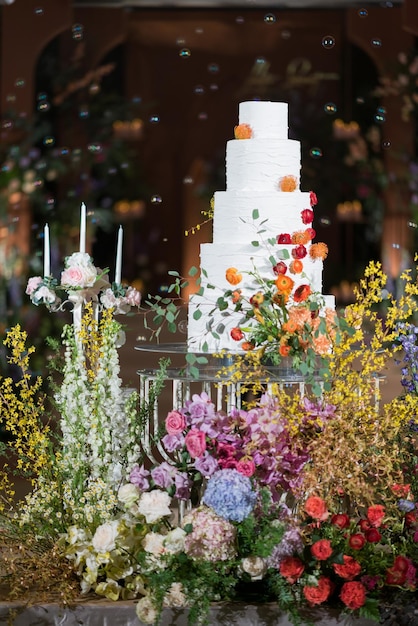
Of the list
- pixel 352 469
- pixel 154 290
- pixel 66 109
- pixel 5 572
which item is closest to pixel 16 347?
pixel 5 572

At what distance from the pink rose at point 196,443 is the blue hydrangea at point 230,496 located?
143 mm

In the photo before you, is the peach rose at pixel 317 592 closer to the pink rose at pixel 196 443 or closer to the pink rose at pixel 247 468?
the pink rose at pixel 247 468

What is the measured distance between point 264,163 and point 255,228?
0.86ft

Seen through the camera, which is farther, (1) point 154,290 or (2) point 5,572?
(1) point 154,290

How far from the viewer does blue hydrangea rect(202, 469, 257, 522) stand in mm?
3348

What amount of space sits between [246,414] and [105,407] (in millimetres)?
467

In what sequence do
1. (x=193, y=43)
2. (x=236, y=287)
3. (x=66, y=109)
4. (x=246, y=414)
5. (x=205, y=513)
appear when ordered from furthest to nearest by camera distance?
1. (x=193, y=43)
2. (x=66, y=109)
3. (x=236, y=287)
4. (x=246, y=414)
5. (x=205, y=513)

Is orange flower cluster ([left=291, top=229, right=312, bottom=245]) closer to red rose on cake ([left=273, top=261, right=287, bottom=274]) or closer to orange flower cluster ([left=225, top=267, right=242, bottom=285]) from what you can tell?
red rose on cake ([left=273, top=261, right=287, bottom=274])

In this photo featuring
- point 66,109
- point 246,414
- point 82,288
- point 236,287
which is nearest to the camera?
point 246,414

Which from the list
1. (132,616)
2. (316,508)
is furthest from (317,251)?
(132,616)

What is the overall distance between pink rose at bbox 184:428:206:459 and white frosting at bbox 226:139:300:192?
1.33 metres

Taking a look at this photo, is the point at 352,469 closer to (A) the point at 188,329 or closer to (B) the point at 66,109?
(A) the point at 188,329

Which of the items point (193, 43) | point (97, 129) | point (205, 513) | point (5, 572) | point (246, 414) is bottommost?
point (5, 572)

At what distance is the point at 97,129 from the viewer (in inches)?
418
